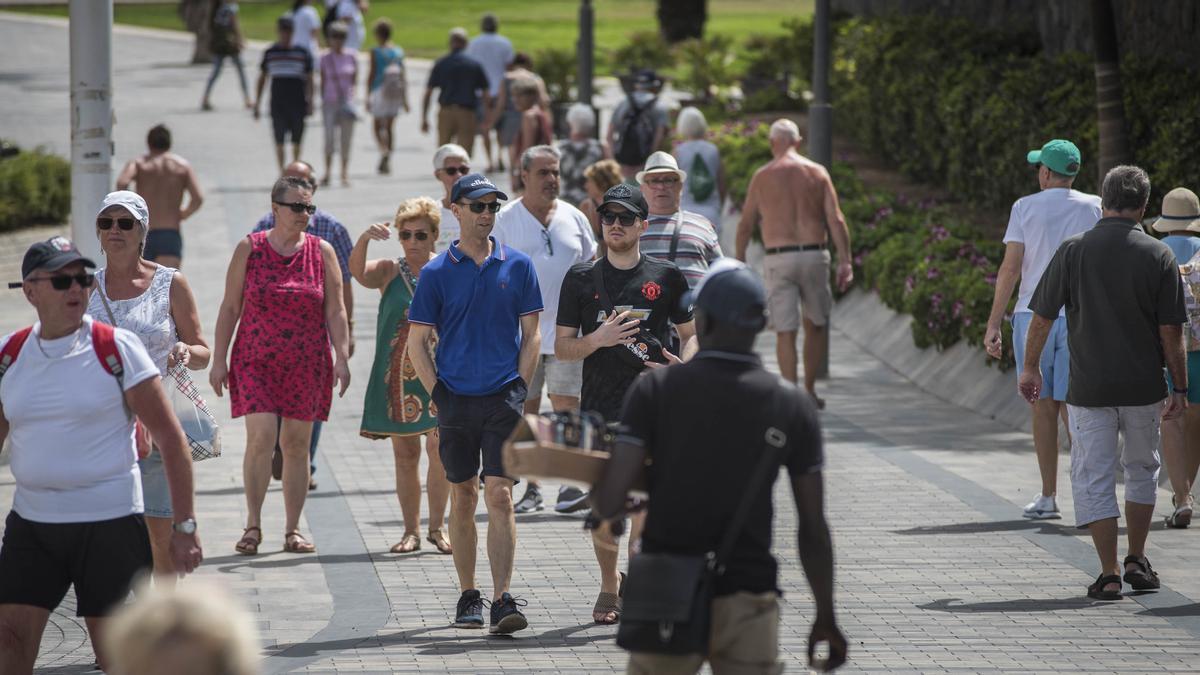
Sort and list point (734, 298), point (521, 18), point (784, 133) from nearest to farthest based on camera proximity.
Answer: point (734, 298) → point (784, 133) → point (521, 18)

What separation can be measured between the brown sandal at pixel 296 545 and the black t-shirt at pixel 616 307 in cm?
198

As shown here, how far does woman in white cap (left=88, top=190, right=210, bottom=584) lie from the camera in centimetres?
750

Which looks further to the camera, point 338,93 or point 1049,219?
point 338,93

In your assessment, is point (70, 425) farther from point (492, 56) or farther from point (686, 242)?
point (492, 56)

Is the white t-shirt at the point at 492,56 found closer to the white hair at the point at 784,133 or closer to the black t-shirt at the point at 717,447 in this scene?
the white hair at the point at 784,133

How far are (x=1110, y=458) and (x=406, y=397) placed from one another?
342 cm

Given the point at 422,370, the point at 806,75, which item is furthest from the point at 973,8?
the point at 422,370

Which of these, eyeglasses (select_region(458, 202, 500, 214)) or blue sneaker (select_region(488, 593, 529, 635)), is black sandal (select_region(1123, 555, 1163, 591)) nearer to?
blue sneaker (select_region(488, 593, 529, 635))

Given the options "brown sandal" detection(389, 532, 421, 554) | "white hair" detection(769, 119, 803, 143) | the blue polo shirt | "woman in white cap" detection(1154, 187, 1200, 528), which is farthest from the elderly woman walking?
"white hair" detection(769, 119, 803, 143)

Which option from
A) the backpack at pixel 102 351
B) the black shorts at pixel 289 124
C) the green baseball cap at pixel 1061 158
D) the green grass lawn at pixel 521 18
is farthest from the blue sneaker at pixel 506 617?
the green grass lawn at pixel 521 18

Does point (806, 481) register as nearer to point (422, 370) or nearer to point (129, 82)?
point (422, 370)

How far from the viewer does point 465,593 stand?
8.06 m

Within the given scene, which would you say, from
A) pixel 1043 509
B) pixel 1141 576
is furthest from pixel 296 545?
pixel 1141 576

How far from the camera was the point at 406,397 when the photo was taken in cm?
969
